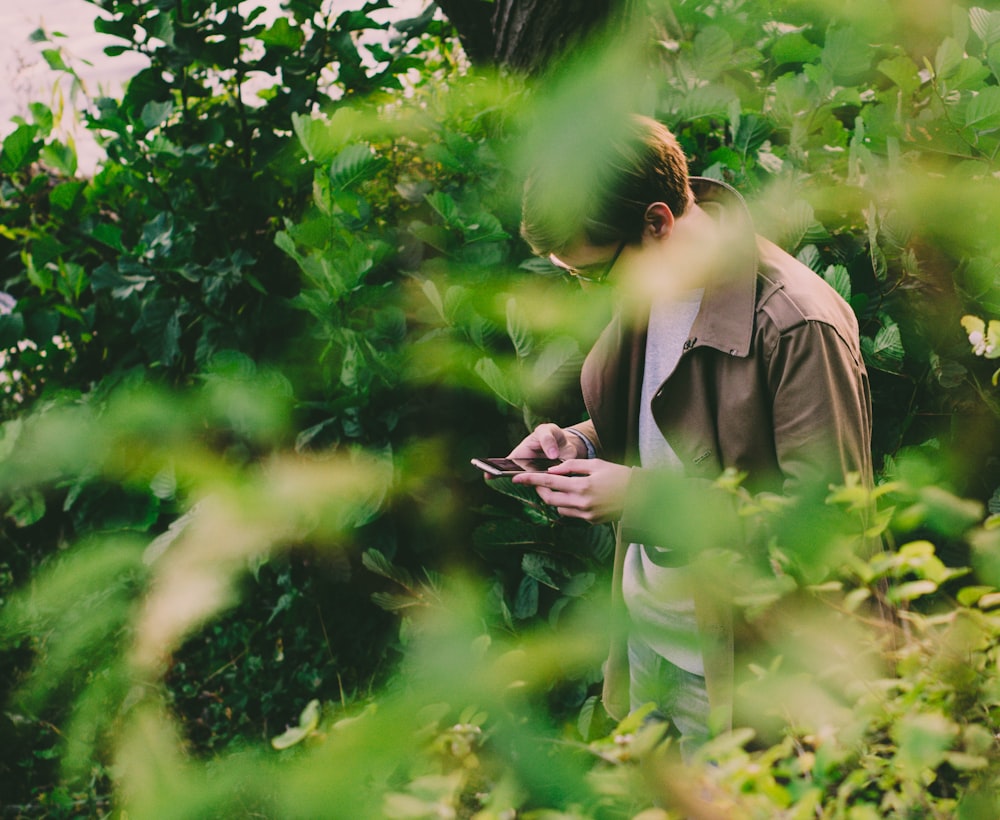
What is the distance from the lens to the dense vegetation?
1010 millimetres

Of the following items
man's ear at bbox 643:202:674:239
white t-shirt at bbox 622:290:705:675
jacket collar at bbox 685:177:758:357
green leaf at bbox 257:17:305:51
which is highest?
green leaf at bbox 257:17:305:51

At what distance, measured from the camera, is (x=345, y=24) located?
2369mm

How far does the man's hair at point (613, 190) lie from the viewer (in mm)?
1452

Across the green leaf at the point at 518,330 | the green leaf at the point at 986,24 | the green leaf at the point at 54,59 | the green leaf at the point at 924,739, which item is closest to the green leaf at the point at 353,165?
the green leaf at the point at 518,330

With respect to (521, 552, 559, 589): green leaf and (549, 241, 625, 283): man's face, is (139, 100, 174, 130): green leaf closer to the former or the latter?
(549, 241, 625, 283): man's face

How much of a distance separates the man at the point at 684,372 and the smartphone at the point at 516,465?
0.12ft

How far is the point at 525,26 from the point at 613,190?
121 cm

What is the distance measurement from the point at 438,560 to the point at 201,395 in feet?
3.21

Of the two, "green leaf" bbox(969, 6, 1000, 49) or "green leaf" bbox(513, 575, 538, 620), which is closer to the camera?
"green leaf" bbox(969, 6, 1000, 49)

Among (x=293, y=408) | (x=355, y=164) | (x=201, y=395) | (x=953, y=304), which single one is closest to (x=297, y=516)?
(x=293, y=408)

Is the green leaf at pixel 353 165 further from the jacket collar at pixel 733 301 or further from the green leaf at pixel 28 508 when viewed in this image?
the green leaf at pixel 28 508

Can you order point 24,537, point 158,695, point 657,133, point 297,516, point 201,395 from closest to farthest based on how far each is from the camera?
1. point 657,133
2. point 297,516
3. point 201,395
4. point 158,695
5. point 24,537

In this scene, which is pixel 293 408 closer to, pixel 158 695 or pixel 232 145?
pixel 232 145

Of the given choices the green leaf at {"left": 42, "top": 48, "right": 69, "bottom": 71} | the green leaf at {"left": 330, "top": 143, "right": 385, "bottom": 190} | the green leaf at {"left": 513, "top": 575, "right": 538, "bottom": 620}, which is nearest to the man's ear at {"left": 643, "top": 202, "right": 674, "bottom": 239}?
the green leaf at {"left": 330, "top": 143, "right": 385, "bottom": 190}
